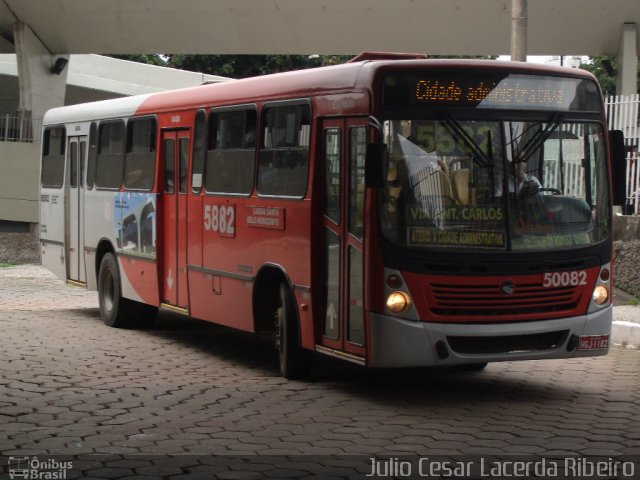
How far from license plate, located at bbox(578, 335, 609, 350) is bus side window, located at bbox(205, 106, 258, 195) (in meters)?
3.43

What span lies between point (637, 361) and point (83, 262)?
750 centimetres

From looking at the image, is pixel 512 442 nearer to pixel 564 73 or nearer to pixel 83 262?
pixel 564 73

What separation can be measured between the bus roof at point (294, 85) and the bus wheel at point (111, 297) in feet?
6.18

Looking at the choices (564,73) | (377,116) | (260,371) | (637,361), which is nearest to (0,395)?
(260,371)

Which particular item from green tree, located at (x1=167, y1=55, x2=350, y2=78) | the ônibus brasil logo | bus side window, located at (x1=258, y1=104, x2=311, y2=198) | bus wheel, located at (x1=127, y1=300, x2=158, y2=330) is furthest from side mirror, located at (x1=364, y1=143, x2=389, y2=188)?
green tree, located at (x1=167, y1=55, x2=350, y2=78)

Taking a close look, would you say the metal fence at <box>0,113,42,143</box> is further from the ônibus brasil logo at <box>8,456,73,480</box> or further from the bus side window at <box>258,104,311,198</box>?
the ônibus brasil logo at <box>8,456,73,480</box>

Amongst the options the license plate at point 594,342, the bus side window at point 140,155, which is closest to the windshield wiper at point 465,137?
the license plate at point 594,342

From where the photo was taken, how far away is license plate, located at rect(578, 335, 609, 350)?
9.80m

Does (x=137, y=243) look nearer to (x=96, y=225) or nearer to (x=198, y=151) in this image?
(x=96, y=225)

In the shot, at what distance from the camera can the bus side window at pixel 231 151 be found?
454 inches

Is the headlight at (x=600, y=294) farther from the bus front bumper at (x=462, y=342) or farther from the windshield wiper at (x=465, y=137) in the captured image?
the windshield wiper at (x=465, y=137)

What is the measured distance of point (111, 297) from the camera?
15.5 metres

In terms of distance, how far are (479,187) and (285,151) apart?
6.88 feet

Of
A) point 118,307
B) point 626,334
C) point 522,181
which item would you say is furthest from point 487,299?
point 118,307
